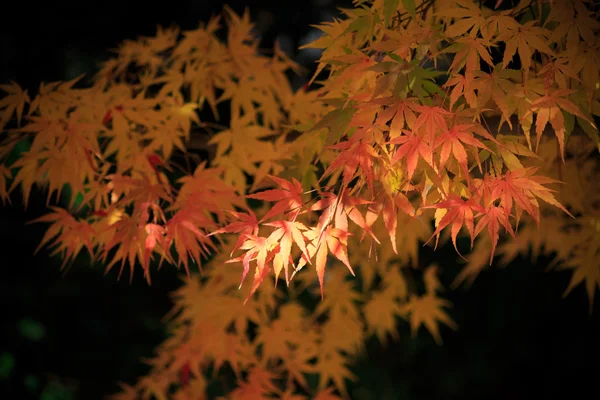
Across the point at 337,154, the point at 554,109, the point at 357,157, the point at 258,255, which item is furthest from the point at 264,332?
the point at 554,109

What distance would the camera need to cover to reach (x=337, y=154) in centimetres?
138

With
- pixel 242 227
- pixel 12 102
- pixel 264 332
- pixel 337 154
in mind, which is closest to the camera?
pixel 242 227

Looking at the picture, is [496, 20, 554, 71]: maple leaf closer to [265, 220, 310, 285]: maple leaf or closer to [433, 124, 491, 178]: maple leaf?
[433, 124, 491, 178]: maple leaf

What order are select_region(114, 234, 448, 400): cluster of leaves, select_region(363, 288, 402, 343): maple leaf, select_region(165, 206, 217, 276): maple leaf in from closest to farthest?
select_region(165, 206, 217, 276): maple leaf → select_region(114, 234, 448, 400): cluster of leaves → select_region(363, 288, 402, 343): maple leaf

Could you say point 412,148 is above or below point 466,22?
below

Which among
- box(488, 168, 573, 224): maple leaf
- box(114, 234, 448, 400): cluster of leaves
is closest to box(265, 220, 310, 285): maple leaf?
box(488, 168, 573, 224): maple leaf

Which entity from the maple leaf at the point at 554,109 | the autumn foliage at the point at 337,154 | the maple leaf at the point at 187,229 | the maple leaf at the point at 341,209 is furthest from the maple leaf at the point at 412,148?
the maple leaf at the point at 187,229

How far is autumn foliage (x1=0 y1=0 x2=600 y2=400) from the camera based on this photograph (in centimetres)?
108

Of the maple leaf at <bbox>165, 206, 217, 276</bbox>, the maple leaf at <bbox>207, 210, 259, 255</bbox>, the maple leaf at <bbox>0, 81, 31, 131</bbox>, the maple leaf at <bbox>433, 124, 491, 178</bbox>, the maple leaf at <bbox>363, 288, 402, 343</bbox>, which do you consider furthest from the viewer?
the maple leaf at <bbox>363, 288, 402, 343</bbox>

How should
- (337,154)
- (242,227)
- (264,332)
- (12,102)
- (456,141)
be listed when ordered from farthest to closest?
(264,332), (12,102), (337,154), (242,227), (456,141)

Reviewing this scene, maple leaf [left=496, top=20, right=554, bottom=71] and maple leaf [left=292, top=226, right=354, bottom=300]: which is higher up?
maple leaf [left=496, top=20, right=554, bottom=71]

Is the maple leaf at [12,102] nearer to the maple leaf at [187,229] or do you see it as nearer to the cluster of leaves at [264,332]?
the maple leaf at [187,229]

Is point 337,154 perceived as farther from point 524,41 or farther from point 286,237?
point 524,41

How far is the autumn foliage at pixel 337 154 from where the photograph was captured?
42.7 inches
